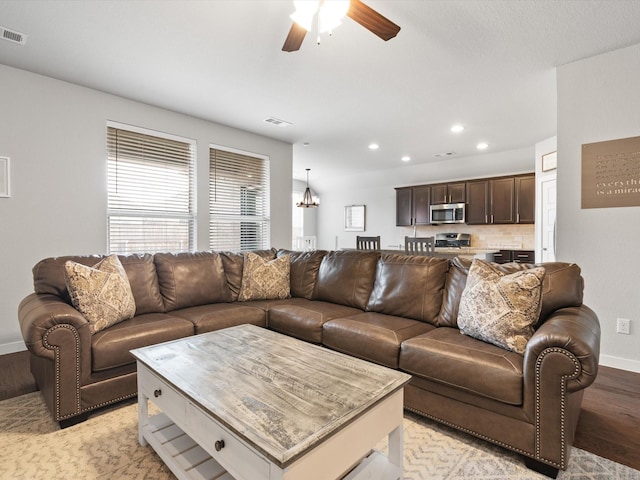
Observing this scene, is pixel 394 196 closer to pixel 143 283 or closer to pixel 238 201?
pixel 238 201

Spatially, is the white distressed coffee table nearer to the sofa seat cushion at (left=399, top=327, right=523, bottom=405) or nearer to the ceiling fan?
the sofa seat cushion at (left=399, top=327, right=523, bottom=405)

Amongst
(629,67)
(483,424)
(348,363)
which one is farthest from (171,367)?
(629,67)

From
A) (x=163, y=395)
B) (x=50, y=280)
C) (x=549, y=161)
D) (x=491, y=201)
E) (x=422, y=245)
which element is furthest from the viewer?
(x=491, y=201)

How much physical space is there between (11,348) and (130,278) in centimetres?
168

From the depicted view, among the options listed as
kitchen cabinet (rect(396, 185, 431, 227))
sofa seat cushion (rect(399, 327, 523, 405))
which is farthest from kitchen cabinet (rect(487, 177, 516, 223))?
sofa seat cushion (rect(399, 327, 523, 405))

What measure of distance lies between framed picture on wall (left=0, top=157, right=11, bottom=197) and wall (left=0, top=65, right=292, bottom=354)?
0.04 metres

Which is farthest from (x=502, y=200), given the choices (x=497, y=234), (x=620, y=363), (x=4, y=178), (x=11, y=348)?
(x=11, y=348)

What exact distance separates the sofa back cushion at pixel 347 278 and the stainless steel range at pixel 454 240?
486cm

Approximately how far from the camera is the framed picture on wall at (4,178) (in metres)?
3.09

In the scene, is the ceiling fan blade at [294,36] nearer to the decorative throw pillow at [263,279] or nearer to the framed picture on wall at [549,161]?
the decorative throw pillow at [263,279]

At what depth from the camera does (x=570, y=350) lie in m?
1.46

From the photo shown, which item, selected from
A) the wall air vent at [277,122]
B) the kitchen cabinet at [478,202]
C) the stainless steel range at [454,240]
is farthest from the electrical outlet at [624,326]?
the stainless steel range at [454,240]

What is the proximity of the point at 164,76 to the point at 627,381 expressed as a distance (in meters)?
4.89

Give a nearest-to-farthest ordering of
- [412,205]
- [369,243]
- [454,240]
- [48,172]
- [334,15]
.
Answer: [334,15], [48,172], [369,243], [454,240], [412,205]
